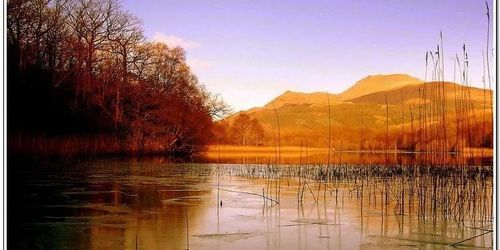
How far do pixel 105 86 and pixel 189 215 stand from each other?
2.68 feet

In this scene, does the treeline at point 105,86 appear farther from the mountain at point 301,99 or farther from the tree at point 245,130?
A: the mountain at point 301,99

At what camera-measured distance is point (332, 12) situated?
360 cm

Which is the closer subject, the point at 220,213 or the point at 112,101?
the point at 220,213

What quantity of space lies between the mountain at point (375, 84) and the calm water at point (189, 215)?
52 centimetres

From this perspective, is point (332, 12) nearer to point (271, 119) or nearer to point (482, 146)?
point (271, 119)

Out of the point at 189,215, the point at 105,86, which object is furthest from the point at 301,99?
the point at 105,86

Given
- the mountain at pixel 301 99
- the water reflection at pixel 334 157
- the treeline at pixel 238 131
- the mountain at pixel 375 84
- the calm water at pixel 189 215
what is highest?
the mountain at pixel 375 84

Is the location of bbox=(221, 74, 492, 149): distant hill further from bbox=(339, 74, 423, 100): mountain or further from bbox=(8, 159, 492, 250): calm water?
bbox=(8, 159, 492, 250): calm water

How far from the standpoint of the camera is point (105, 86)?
352 cm

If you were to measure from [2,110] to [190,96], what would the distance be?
93cm

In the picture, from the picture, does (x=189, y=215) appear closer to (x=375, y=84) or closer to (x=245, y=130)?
(x=245, y=130)

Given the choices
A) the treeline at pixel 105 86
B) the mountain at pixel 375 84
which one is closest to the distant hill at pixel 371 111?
the mountain at pixel 375 84

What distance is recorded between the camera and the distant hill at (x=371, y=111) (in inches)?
140

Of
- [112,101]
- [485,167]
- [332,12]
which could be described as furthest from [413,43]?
[112,101]
